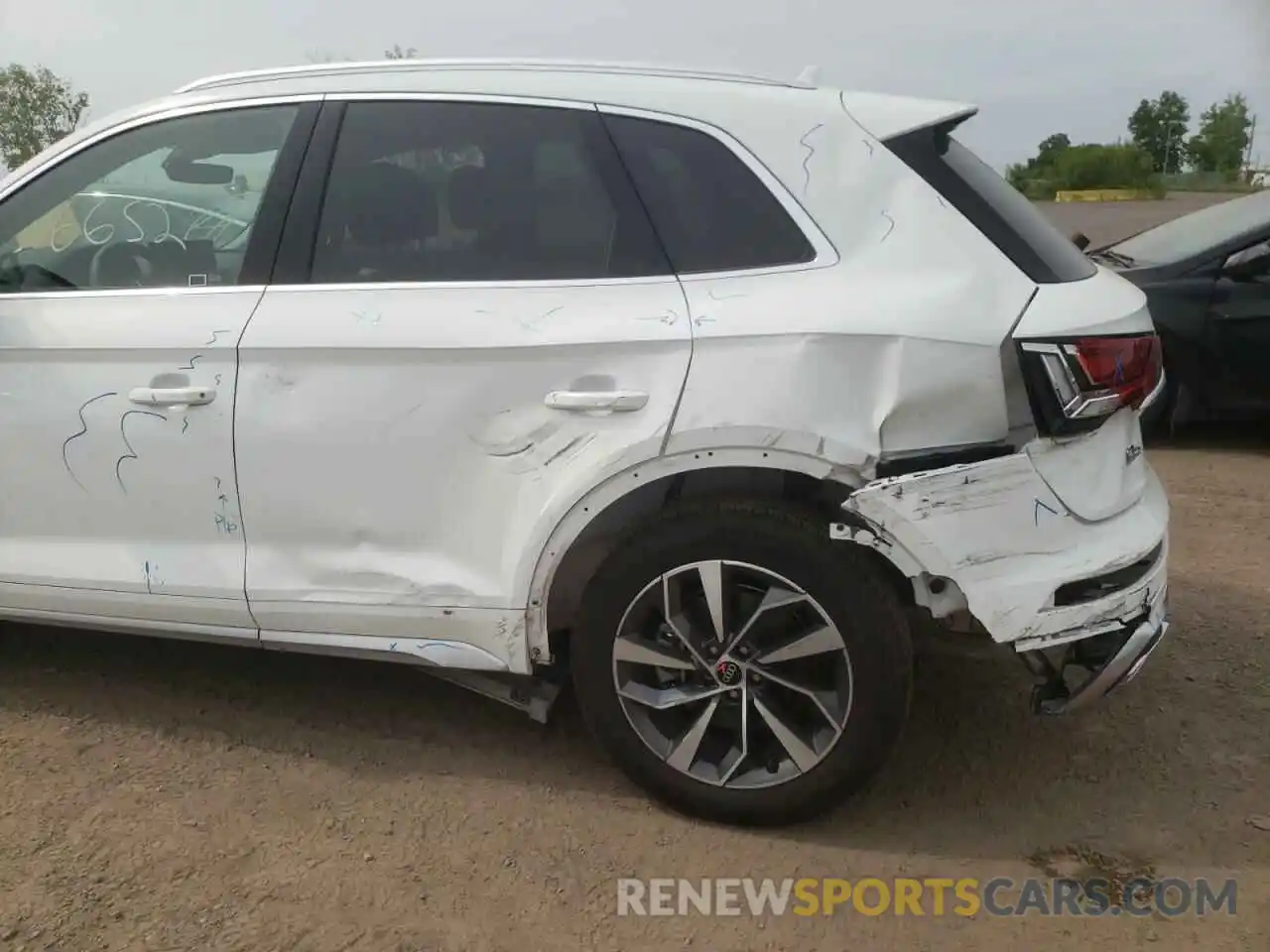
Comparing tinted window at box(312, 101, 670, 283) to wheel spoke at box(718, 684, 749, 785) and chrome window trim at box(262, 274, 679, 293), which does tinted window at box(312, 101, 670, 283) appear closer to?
chrome window trim at box(262, 274, 679, 293)

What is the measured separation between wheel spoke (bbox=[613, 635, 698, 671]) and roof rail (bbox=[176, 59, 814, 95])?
1.51 meters

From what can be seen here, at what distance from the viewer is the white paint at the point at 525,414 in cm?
251

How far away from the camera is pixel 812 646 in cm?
264

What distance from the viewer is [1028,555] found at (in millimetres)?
2521

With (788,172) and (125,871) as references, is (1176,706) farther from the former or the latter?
(125,871)

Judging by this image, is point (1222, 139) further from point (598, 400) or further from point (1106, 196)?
point (598, 400)

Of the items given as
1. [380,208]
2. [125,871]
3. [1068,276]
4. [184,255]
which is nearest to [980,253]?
[1068,276]

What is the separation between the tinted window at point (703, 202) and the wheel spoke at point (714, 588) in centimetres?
74

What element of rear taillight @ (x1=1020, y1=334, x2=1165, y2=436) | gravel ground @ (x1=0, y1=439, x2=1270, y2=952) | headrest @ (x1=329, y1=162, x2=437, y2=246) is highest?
headrest @ (x1=329, y1=162, x2=437, y2=246)

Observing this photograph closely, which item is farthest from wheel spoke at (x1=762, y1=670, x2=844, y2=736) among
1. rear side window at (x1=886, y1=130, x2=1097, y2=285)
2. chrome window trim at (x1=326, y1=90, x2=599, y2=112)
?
chrome window trim at (x1=326, y1=90, x2=599, y2=112)

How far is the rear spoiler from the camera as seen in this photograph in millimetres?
2705

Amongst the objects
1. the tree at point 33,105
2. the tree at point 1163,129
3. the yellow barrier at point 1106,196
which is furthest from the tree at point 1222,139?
the tree at point 33,105

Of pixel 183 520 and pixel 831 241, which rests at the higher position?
pixel 831 241

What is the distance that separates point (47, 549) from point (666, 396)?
1.93 metres
